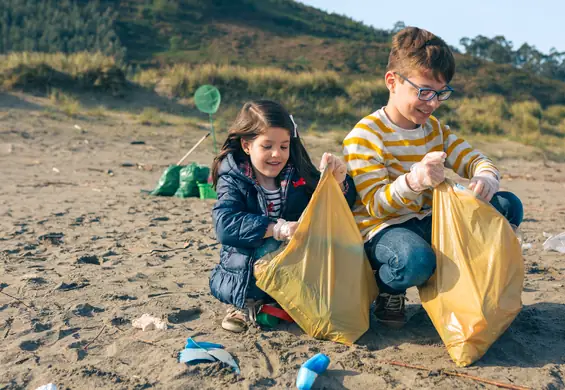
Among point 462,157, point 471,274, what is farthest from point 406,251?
point 462,157

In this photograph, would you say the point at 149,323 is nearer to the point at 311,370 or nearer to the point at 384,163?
the point at 311,370

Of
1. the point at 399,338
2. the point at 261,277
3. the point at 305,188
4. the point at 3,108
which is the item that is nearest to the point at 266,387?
the point at 261,277

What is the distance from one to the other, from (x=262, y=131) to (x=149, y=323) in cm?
100

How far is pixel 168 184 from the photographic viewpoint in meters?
Result: 6.61

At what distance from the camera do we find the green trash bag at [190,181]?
6.53m

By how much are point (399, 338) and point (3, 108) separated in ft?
33.1

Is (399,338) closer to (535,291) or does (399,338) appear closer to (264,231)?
(264,231)

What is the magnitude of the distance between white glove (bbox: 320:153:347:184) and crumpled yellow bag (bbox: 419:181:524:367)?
41cm

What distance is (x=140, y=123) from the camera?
1120 centimetres

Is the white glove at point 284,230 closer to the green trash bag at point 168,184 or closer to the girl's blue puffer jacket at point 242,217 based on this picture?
the girl's blue puffer jacket at point 242,217

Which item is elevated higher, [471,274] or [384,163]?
[384,163]

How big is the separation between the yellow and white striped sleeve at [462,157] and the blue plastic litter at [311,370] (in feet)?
3.64

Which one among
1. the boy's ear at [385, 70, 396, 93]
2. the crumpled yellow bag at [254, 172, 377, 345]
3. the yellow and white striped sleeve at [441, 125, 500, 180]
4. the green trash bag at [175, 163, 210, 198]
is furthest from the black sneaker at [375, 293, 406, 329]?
the green trash bag at [175, 163, 210, 198]

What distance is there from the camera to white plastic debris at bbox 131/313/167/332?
2707 mm
